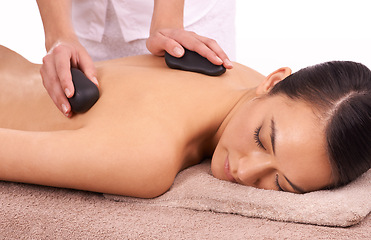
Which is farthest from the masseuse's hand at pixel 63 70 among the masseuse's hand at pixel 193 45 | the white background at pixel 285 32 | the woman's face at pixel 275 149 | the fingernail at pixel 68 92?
the white background at pixel 285 32

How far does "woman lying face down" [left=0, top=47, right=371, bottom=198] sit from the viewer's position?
1099 millimetres

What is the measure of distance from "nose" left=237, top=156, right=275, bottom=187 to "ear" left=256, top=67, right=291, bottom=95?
24 cm

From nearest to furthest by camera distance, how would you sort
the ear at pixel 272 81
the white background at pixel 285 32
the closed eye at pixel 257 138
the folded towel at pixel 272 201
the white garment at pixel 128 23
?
the folded towel at pixel 272 201, the closed eye at pixel 257 138, the ear at pixel 272 81, the white garment at pixel 128 23, the white background at pixel 285 32

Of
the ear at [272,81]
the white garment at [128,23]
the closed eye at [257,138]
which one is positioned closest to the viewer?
the closed eye at [257,138]

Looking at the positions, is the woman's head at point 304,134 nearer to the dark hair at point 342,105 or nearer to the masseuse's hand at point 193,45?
the dark hair at point 342,105

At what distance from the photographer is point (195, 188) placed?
116 cm

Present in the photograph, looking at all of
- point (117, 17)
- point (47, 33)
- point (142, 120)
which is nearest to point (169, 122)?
point (142, 120)

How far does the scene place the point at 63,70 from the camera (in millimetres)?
1249

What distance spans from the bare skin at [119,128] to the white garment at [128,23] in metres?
0.38

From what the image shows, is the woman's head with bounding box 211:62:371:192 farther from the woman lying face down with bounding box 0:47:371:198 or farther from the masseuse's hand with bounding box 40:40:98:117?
the masseuse's hand with bounding box 40:40:98:117

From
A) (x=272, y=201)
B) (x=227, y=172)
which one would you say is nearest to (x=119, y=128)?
(x=227, y=172)

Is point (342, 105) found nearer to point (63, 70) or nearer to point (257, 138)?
point (257, 138)

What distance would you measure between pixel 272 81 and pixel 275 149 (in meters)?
0.30

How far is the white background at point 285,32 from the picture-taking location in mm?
2678
